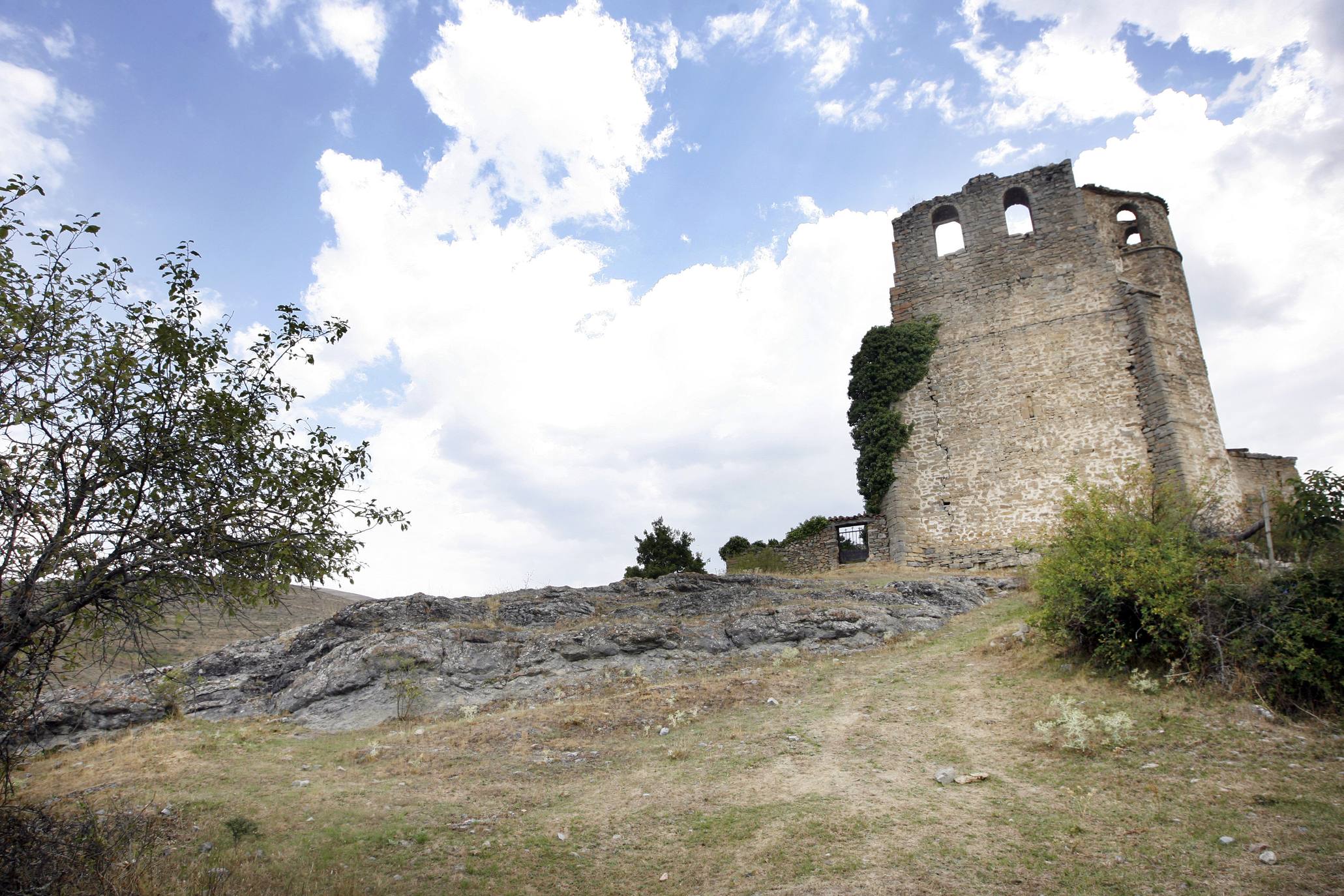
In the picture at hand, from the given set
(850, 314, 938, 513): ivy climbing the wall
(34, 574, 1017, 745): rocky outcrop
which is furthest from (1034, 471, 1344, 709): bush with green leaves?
(850, 314, 938, 513): ivy climbing the wall

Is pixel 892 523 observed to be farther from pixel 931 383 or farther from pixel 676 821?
pixel 676 821

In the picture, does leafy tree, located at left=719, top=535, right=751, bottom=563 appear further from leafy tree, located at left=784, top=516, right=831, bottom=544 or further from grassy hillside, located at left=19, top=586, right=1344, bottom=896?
grassy hillside, located at left=19, top=586, right=1344, bottom=896

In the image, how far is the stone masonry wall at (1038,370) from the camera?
21.5m

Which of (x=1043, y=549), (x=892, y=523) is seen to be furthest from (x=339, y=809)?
(x=892, y=523)

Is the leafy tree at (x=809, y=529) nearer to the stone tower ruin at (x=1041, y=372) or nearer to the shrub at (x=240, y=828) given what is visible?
the stone tower ruin at (x=1041, y=372)

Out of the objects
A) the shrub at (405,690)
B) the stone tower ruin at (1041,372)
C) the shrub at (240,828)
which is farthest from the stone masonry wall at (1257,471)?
the shrub at (240,828)

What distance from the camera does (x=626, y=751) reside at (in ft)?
33.2

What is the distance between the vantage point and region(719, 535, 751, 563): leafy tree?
27.9m

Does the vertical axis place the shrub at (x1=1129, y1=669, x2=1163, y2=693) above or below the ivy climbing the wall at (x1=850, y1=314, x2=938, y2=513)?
below

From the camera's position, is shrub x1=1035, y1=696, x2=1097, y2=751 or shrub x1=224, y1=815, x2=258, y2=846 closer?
shrub x1=224, y1=815, x2=258, y2=846

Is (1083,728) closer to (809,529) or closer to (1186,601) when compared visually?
(1186,601)

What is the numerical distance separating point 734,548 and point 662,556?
118 inches

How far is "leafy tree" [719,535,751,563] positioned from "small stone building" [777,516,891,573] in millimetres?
2465

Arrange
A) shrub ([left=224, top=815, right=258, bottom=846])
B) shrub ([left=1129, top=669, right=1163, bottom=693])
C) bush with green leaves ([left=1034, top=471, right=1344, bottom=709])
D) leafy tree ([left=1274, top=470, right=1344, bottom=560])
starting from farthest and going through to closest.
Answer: leafy tree ([left=1274, top=470, right=1344, bottom=560])
shrub ([left=1129, top=669, right=1163, bottom=693])
bush with green leaves ([left=1034, top=471, right=1344, bottom=709])
shrub ([left=224, top=815, right=258, bottom=846])
